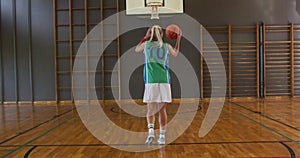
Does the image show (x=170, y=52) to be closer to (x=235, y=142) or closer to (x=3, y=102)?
(x=235, y=142)

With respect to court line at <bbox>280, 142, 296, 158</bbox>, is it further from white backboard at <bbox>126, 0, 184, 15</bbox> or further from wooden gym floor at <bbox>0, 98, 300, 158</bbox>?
white backboard at <bbox>126, 0, 184, 15</bbox>

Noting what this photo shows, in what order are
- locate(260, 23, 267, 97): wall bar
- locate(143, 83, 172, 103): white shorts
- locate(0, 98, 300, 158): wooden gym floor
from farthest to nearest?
locate(260, 23, 267, 97): wall bar → locate(143, 83, 172, 103): white shorts → locate(0, 98, 300, 158): wooden gym floor

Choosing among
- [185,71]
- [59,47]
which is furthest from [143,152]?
[59,47]

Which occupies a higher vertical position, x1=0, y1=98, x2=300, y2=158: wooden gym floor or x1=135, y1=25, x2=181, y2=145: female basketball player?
x1=135, y1=25, x2=181, y2=145: female basketball player

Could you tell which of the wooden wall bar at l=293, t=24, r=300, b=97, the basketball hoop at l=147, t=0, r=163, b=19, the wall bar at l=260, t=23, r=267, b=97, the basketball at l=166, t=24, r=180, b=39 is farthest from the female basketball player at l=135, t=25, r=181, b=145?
the wooden wall bar at l=293, t=24, r=300, b=97

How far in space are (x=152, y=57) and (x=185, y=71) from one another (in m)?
5.21

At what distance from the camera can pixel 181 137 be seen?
411 centimetres

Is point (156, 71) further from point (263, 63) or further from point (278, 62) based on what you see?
point (278, 62)

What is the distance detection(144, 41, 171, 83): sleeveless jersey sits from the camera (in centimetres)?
355

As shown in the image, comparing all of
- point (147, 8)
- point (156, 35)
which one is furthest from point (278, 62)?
point (156, 35)

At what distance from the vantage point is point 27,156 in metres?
3.28

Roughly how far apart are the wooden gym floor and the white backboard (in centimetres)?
311

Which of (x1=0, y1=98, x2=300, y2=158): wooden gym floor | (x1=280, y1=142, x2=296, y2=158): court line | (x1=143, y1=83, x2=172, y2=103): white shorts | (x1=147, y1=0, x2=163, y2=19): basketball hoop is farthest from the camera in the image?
(x1=147, y1=0, x2=163, y2=19): basketball hoop

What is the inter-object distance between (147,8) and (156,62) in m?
4.84
